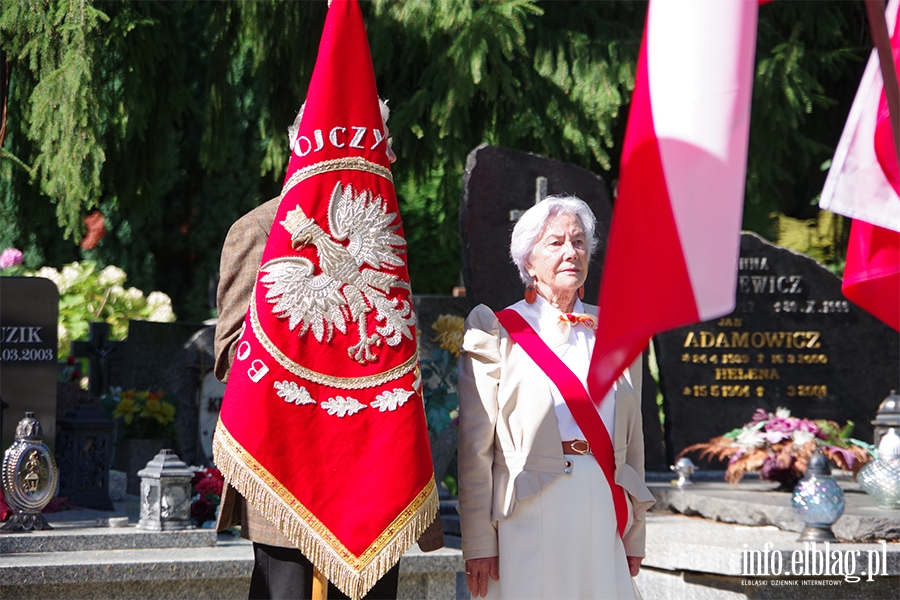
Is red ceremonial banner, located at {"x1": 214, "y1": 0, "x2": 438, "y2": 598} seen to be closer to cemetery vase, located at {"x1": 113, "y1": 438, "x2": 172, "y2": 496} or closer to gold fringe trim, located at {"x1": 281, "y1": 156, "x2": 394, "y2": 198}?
gold fringe trim, located at {"x1": 281, "y1": 156, "x2": 394, "y2": 198}

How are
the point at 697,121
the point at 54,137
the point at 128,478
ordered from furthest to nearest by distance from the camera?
the point at 54,137
the point at 128,478
the point at 697,121

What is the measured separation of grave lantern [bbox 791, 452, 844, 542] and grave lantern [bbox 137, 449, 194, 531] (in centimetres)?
299

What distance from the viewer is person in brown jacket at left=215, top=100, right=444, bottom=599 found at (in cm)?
316

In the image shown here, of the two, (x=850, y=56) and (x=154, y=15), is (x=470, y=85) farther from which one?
(x=850, y=56)

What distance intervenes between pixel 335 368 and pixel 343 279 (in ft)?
0.86

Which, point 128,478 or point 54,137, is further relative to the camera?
point 54,137

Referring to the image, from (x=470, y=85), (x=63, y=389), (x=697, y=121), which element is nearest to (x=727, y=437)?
(x=470, y=85)

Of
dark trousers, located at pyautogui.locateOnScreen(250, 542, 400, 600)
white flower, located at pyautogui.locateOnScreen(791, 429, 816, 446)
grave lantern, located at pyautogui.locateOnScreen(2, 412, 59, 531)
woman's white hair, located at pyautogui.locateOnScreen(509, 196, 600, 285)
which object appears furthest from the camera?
white flower, located at pyautogui.locateOnScreen(791, 429, 816, 446)

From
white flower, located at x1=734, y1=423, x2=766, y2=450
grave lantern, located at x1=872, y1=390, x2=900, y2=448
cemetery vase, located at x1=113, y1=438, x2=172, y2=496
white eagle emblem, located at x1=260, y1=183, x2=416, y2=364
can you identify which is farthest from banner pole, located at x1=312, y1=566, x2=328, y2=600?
grave lantern, located at x1=872, y1=390, x2=900, y2=448

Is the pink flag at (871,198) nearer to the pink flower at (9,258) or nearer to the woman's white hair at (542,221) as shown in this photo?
the woman's white hair at (542,221)

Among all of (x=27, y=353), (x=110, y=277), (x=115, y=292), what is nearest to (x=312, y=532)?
(x=27, y=353)

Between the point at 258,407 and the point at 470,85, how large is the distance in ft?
17.5

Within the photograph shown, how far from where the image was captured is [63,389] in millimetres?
6938

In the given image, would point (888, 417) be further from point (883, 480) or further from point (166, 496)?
point (166, 496)
